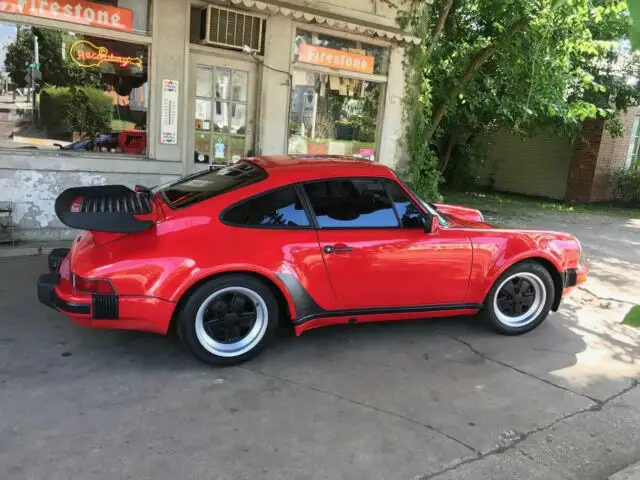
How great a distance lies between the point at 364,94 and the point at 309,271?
5.61 meters

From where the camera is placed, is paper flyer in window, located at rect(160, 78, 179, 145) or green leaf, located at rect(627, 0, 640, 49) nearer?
green leaf, located at rect(627, 0, 640, 49)

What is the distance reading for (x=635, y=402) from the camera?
3.80m

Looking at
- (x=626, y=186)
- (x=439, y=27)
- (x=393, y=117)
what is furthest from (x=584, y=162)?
(x=393, y=117)

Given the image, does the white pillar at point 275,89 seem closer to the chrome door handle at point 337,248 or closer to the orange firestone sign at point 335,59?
the orange firestone sign at point 335,59

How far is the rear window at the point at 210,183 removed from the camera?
4.00 meters

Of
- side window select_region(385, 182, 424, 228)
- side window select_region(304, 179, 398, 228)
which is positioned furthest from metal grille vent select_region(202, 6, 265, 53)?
side window select_region(385, 182, 424, 228)

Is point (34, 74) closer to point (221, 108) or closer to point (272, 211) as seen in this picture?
point (221, 108)

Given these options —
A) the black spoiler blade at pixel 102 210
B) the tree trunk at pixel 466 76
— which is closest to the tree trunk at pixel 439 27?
the tree trunk at pixel 466 76

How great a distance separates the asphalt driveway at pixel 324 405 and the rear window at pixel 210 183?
1.13 metres

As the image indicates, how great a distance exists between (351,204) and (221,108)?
13.9ft

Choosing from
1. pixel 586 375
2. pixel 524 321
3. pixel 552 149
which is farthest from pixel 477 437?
pixel 552 149

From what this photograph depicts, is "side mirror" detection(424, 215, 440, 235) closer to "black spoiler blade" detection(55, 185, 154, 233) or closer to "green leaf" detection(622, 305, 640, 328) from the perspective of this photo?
"black spoiler blade" detection(55, 185, 154, 233)

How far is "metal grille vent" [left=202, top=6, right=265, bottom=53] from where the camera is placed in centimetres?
714

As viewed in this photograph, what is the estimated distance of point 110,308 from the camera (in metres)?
3.48
